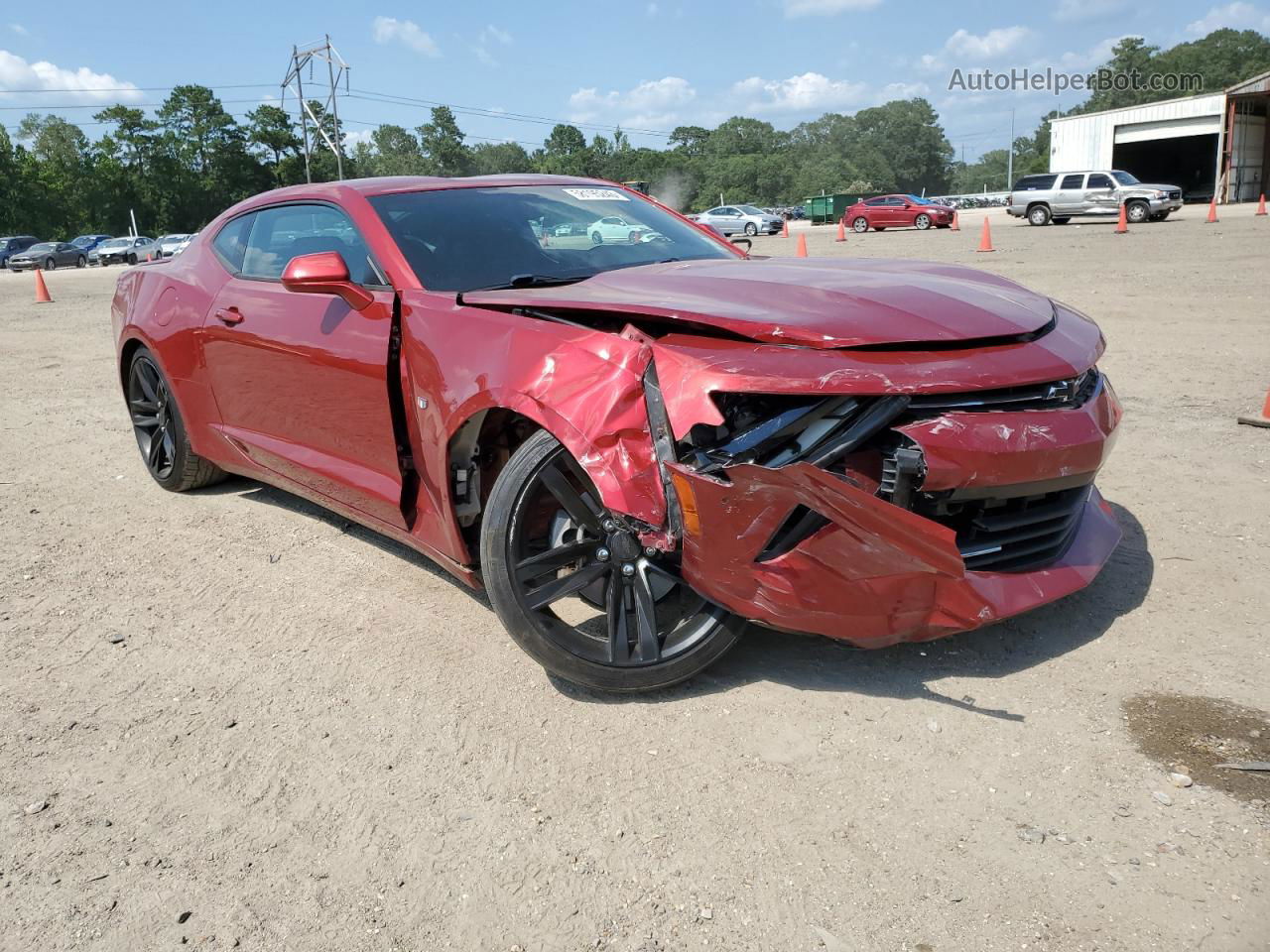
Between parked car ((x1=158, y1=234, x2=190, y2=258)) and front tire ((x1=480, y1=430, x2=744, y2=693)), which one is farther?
parked car ((x1=158, y1=234, x2=190, y2=258))

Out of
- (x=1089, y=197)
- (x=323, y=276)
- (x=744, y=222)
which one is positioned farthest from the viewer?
(x=744, y=222)

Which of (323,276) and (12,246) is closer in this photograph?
(323,276)

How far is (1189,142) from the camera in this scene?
4688 cm

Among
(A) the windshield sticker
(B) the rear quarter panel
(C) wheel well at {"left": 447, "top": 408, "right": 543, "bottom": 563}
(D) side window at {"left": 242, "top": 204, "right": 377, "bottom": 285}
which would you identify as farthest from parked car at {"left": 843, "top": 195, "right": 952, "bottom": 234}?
(C) wheel well at {"left": 447, "top": 408, "right": 543, "bottom": 563}

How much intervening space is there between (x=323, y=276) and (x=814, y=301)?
1668 millimetres

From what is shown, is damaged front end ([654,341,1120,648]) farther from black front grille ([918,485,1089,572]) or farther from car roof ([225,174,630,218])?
car roof ([225,174,630,218])

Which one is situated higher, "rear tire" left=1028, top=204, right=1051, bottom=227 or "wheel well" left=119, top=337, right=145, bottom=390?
"wheel well" left=119, top=337, right=145, bottom=390

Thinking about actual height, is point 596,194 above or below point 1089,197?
above

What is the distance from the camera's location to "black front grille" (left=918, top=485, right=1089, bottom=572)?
2674 millimetres

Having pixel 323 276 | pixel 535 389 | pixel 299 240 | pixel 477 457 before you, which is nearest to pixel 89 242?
pixel 299 240

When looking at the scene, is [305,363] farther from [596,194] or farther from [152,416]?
[152,416]

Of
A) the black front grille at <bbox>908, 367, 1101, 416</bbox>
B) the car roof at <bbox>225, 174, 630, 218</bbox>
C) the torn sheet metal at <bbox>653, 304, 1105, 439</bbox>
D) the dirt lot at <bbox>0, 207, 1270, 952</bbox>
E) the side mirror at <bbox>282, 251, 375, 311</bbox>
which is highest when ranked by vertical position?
the car roof at <bbox>225, 174, 630, 218</bbox>

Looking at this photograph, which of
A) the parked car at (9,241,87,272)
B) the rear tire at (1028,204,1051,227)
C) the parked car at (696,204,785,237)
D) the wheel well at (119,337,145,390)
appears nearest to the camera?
the wheel well at (119,337,145,390)

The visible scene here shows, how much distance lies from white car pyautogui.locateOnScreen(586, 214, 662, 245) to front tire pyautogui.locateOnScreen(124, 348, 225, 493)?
2.43 m
